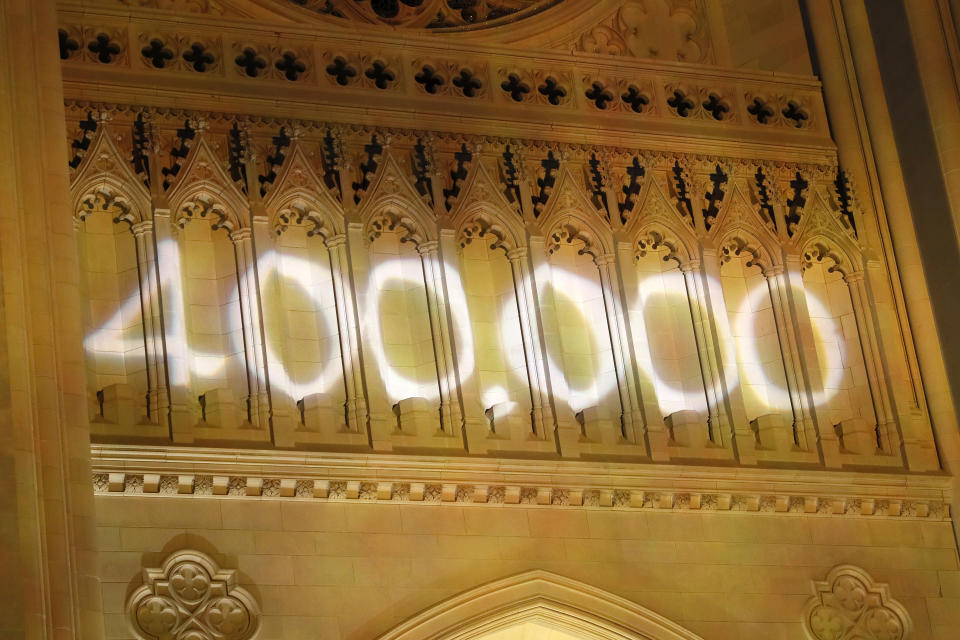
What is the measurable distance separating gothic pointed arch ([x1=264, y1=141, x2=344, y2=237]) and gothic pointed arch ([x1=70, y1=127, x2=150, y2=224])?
1.27 metres

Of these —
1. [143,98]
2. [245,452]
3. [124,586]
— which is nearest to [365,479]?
[245,452]

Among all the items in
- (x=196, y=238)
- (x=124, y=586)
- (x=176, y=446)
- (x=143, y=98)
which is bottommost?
(x=124, y=586)

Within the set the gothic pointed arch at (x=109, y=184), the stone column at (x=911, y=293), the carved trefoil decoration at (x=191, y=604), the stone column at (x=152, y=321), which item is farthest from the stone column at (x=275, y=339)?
the stone column at (x=911, y=293)

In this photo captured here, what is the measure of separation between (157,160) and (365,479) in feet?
10.6

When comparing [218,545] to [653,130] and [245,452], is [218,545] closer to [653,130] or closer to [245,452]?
[245,452]

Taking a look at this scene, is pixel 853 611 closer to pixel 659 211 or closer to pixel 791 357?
pixel 791 357

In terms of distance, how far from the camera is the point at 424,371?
1917 cm

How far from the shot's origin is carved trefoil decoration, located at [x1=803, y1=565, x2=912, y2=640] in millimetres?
19578

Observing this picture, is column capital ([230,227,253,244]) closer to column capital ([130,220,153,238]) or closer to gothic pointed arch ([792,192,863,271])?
column capital ([130,220,153,238])

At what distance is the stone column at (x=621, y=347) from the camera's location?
19.6 m

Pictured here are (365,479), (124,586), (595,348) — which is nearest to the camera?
(124,586)

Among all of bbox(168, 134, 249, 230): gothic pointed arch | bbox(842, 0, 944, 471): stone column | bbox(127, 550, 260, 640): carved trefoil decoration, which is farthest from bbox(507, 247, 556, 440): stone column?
bbox(842, 0, 944, 471): stone column

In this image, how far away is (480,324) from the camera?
64.7ft

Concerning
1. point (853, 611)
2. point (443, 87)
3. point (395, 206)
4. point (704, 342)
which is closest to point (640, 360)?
point (704, 342)
